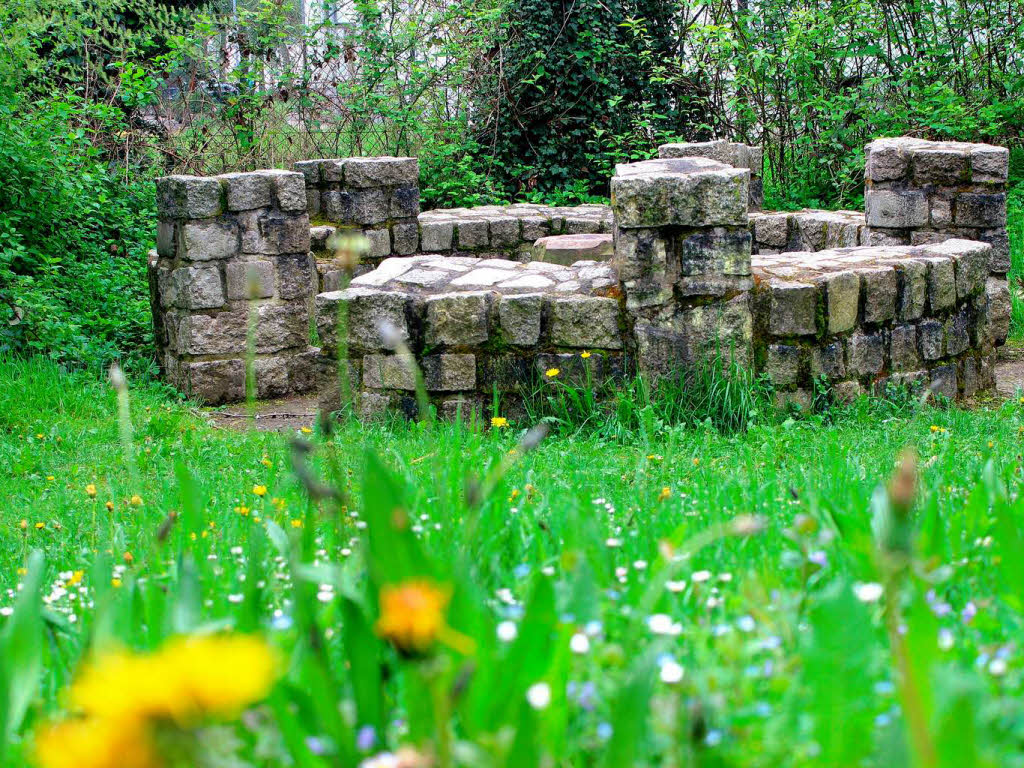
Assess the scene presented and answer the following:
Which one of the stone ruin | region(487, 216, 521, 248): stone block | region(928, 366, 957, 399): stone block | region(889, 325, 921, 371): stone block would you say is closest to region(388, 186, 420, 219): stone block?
region(487, 216, 521, 248): stone block

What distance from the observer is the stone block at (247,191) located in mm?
7648

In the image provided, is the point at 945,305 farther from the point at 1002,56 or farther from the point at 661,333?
the point at 1002,56

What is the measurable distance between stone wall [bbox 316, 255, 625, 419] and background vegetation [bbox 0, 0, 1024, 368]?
5973 millimetres

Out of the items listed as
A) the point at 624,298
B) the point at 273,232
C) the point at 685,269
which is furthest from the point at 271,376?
the point at 685,269

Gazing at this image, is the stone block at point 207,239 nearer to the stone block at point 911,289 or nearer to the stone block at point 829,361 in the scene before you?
the stone block at point 829,361

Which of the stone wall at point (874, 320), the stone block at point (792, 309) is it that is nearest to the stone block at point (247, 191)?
the stone wall at point (874, 320)

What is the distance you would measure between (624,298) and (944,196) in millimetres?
3936

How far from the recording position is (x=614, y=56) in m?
13.4

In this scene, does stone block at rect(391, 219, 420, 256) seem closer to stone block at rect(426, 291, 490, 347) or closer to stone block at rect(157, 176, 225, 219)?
stone block at rect(157, 176, 225, 219)

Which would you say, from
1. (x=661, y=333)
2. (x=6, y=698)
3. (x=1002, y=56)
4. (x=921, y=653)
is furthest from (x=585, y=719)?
(x=1002, y=56)

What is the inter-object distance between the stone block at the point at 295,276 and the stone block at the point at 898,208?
447cm

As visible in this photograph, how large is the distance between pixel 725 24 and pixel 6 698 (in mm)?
13181

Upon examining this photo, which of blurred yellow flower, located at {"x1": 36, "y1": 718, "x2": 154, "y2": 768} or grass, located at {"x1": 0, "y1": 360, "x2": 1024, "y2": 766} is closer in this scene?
blurred yellow flower, located at {"x1": 36, "y1": 718, "x2": 154, "y2": 768}

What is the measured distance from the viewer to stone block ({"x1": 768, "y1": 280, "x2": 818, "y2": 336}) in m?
5.93
